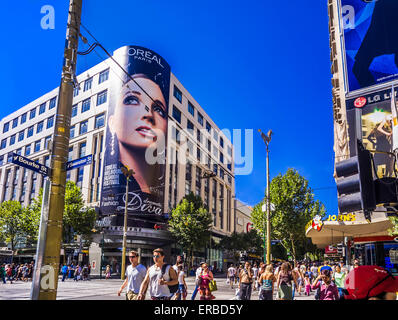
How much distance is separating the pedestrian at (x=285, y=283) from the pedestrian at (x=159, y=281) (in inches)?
196

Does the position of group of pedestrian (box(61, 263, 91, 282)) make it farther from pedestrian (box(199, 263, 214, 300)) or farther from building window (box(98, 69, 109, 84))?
building window (box(98, 69, 109, 84))

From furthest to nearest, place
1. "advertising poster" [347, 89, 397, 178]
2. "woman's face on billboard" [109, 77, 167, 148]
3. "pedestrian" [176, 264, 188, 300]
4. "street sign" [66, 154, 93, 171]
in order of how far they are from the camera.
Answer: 1. "woman's face on billboard" [109, 77, 167, 148]
2. "advertising poster" [347, 89, 397, 178]
3. "pedestrian" [176, 264, 188, 300]
4. "street sign" [66, 154, 93, 171]

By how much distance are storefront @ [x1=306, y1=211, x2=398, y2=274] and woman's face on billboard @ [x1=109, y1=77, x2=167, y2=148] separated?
26.2 metres

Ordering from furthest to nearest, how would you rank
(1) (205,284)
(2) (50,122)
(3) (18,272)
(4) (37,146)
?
(4) (37,146)
(2) (50,122)
(3) (18,272)
(1) (205,284)

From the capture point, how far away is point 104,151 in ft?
157

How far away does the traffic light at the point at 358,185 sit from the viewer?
552cm

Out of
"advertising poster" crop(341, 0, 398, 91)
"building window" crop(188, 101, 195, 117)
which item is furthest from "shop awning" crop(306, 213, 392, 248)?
"building window" crop(188, 101, 195, 117)

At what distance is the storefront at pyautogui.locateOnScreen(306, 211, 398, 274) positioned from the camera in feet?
79.0

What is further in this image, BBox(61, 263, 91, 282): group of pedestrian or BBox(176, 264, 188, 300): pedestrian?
BBox(61, 263, 91, 282): group of pedestrian

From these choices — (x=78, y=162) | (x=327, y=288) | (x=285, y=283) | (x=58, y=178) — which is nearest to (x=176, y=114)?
(x=285, y=283)

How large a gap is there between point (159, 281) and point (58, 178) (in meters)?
3.07

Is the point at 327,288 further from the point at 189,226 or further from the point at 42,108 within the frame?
the point at 42,108

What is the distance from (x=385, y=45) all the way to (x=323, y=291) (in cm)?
2853
